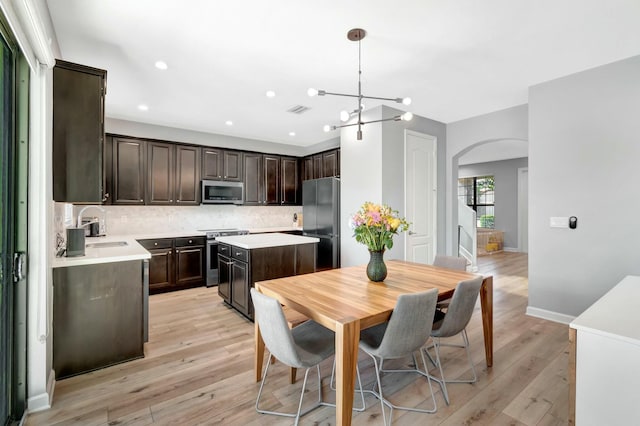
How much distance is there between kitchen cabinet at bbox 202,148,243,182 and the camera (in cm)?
A: 525

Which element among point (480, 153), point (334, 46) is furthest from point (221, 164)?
point (480, 153)

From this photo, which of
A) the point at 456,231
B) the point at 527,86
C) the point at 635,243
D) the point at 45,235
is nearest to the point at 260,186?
the point at 456,231

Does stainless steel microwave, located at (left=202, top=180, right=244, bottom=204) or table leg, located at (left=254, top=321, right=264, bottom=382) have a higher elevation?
stainless steel microwave, located at (left=202, top=180, right=244, bottom=204)

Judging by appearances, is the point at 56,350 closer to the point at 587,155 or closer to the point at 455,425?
the point at 455,425

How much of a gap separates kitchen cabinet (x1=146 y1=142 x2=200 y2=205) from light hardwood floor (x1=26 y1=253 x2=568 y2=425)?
2.39 m

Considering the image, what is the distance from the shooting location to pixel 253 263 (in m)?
3.27

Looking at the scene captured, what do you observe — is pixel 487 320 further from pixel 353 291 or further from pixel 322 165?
pixel 322 165

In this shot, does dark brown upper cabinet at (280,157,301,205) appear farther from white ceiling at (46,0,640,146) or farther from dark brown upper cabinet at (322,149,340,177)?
white ceiling at (46,0,640,146)

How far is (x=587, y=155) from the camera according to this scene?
3.08 metres

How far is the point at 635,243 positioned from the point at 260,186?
208 inches

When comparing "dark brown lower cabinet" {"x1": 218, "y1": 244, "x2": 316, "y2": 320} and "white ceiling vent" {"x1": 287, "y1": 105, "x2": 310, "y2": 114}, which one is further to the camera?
"white ceiling vent" {"x1": 287, "y1": 105, "x2": 310, "y2": 114}

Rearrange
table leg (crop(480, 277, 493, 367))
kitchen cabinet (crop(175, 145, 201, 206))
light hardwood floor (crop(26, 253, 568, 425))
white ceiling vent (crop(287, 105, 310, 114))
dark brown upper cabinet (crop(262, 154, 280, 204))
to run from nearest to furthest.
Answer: light hardwood floor (crop(26, 253, 568, 425)) < table leg (crop(480, 277, 493, 367)) < white ceiling vent (crop(287, 105, 310, 114)) < kitchen cabinet (crop(175, 145, 201, 206)) < dark brown upper cabinet (crop(262, 154, 280, 204))

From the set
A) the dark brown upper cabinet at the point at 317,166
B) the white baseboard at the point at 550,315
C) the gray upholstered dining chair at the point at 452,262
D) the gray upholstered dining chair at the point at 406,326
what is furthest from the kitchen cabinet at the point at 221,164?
the white baseboard at the point at 550,315

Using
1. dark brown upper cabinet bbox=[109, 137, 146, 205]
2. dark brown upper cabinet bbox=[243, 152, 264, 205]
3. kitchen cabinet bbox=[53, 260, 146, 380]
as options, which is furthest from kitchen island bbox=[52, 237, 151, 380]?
dark brown upper cabinet bbox=[243, 152, 264, 205]
